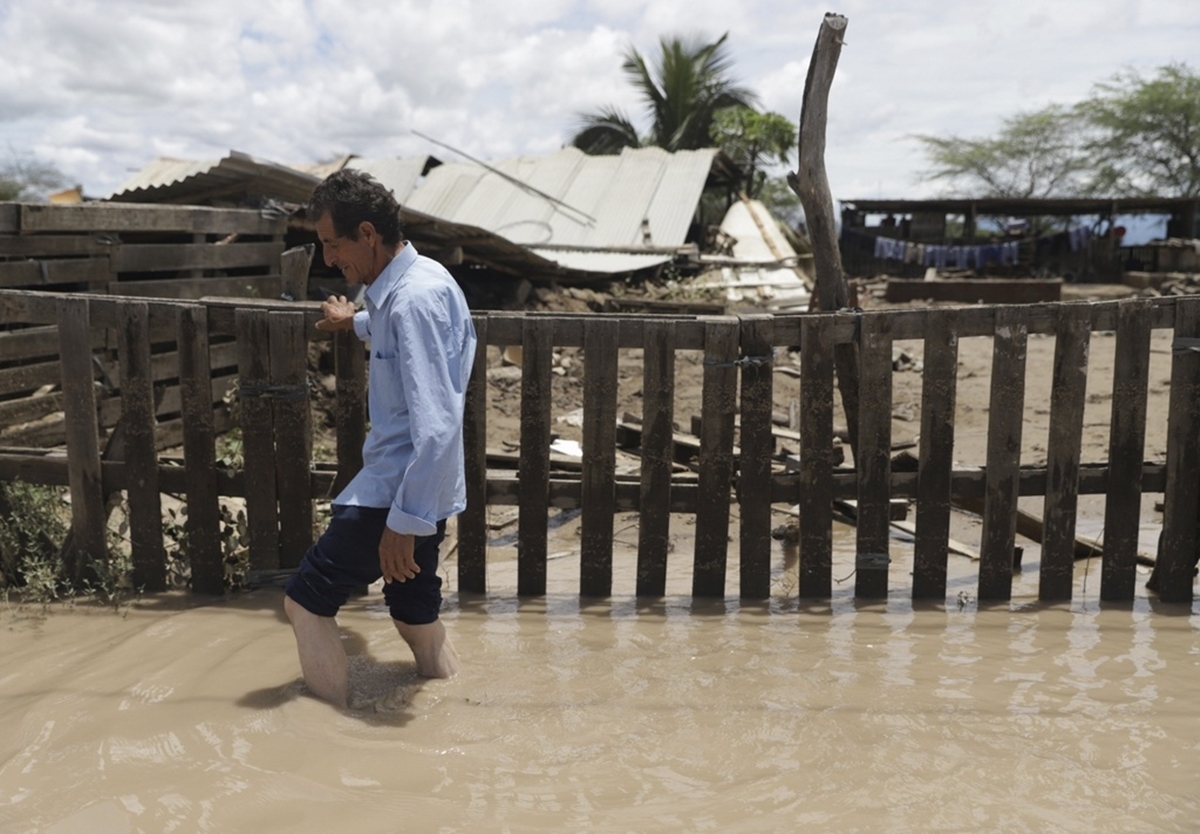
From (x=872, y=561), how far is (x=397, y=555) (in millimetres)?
2465

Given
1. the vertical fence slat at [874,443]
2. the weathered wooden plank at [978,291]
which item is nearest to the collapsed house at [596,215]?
the weathered wooden plank at [978,291]

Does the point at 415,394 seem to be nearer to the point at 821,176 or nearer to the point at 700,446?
the point at 700,446

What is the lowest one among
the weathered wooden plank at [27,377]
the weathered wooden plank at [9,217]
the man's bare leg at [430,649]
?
the man's bare leg at [430,649]

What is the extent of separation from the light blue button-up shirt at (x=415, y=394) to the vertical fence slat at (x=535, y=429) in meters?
1.01

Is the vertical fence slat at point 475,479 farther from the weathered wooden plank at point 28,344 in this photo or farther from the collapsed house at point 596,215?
the collapsed house at point 596,215

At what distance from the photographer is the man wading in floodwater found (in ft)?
10.5

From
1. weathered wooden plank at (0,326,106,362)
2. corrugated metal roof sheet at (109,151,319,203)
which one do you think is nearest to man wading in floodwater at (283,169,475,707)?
weathered wooden plank at (0,326,106,362)

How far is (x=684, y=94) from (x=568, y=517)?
30.0 meters

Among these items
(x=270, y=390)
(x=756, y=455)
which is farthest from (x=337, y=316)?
(x=756, y=455)

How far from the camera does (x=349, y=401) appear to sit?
4625mm

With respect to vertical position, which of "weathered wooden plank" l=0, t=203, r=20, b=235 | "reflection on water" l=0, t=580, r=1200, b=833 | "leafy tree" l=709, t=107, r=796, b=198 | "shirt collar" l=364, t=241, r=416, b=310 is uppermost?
"leafy tree" l=709, t=107, r=796, b=198

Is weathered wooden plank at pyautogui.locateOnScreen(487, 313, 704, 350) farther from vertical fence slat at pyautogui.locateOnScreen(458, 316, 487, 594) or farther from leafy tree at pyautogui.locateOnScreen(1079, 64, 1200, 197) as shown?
leafy tree at pyautogui.locateOnScreen(1079, 64, 1200, 197)

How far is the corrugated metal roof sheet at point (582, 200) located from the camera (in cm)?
1991

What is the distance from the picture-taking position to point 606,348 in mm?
4559
